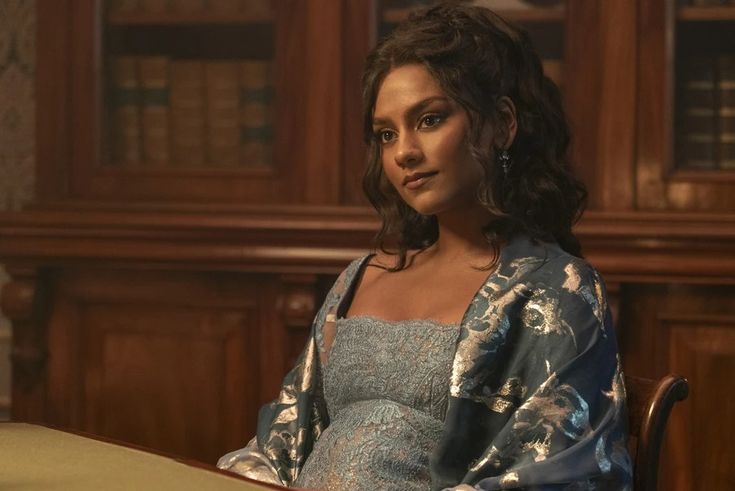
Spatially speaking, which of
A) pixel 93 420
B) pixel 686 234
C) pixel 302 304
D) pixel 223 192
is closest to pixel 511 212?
pixel 686 234

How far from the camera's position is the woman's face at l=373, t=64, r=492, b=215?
1.77 metres

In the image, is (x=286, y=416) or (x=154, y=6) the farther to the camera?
(x=154, y=6)

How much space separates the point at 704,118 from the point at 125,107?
4.90 ft

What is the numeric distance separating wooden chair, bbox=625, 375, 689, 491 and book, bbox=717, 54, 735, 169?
4.60ft

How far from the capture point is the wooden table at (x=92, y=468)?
1.39m

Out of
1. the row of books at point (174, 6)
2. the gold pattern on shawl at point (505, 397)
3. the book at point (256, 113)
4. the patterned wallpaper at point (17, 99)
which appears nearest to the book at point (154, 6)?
the row of books at point (174, 6)

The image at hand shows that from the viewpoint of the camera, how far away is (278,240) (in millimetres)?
3084

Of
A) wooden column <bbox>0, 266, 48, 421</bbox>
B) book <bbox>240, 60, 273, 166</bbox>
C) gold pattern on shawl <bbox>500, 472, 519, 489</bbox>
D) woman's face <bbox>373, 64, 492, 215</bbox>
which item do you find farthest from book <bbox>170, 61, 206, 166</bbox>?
gold pattern on shawl <bbox>500, 472, 519, 489</bbox>

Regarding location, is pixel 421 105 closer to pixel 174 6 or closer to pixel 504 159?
pixel 504 159

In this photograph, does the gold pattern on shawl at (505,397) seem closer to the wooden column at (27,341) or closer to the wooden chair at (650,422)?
the wooden chair at (650,422)

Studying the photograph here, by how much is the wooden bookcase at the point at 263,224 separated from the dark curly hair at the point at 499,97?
1.05 m

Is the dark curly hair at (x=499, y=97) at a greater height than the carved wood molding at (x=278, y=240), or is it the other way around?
the dark curly hair at (x=499, y=97)

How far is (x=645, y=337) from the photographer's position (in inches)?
115

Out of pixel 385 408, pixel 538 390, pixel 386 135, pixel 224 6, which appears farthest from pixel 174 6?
pixel 538 390
